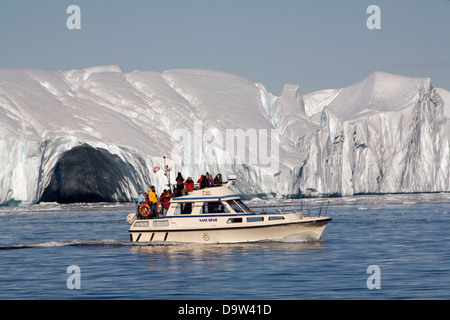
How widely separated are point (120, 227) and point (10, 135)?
32.7 metres

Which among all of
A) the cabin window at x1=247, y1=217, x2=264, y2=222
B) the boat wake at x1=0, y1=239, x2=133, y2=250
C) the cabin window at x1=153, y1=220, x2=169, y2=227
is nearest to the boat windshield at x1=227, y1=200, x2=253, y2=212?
the cabin window at x1=247, y1=217, x2=264, y2=222

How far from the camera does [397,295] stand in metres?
18.2

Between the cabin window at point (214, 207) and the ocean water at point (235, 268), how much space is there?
1612mm

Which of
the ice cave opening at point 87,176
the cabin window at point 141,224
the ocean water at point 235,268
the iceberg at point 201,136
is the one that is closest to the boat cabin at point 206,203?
the cabin window at point 141,224

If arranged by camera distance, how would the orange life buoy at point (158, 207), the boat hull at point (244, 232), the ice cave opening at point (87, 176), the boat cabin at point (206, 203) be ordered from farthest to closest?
the ice cave opening at point (87, 176) → the orange life buoy at point (158, 207) → the boat cabin at point (206, 203) → the boat hull at point (244, 232)

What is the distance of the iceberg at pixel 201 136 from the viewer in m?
77.3

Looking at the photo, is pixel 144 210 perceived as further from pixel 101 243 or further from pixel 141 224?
pixel 101 243

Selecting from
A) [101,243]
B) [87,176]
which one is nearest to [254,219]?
[101,243]

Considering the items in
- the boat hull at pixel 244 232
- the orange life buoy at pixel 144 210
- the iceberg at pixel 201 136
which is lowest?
A: the boat hull at pixel 244 232

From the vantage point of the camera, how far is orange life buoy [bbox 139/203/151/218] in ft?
106

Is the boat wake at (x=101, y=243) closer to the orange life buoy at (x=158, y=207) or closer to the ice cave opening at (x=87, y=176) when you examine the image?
the orange life buoy at (x=158, y=207)

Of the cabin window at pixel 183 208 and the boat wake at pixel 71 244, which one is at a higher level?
the cabin window at pixel 183 208

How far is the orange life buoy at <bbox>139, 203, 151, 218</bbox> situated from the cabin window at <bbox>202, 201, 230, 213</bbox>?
2.79m
